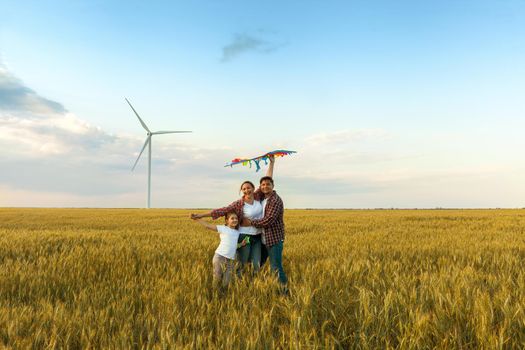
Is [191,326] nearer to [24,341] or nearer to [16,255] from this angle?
[24,341]

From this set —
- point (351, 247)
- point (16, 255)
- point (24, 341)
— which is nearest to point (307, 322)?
point (24, 341)

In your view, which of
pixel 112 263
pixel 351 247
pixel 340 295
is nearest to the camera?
pixel 340 295

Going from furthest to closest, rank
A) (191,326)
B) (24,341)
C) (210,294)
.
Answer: (210,294) < (191,326) < (24,341)

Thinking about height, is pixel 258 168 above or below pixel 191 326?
above

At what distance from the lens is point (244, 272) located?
676 cm

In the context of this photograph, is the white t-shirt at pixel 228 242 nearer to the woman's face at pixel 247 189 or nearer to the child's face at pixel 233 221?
the child's face at pixel 233 221

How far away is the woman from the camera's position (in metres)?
6.21

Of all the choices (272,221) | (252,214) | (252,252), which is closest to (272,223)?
(272,221)

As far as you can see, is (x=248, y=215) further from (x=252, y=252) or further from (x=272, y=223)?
(x=252, y=252)

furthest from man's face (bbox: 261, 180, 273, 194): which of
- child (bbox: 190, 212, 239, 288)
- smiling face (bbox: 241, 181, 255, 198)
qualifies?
child (bbox: 190, 212, 239, 288)

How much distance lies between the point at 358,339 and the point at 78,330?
2.89 m

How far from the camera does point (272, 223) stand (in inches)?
236

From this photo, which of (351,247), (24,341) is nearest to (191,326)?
(24,341)

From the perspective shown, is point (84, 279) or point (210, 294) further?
point (84, 279)
